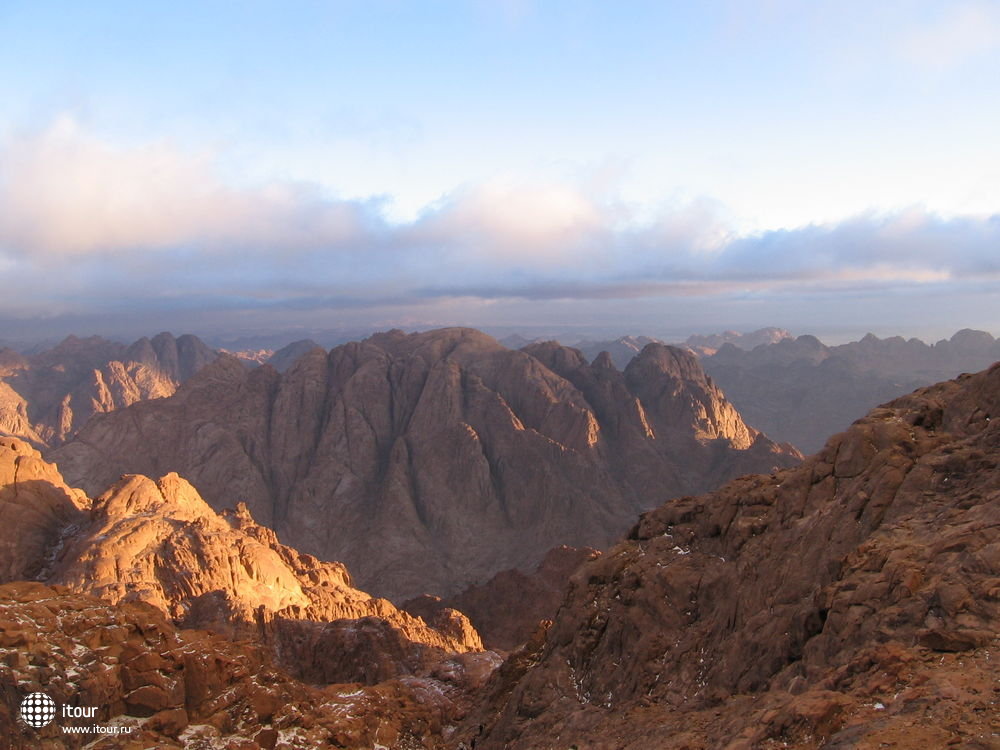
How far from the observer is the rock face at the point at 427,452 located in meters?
124

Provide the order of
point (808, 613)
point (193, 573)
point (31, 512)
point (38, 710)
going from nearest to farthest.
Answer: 1. point (808, 613)
2. point (38, 710)
3. point (193, 573)
4. point (31, 512)

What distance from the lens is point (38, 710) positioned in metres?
21.6

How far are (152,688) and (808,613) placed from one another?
73.7ft

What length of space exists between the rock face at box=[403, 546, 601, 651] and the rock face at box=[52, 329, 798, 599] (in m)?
25.2

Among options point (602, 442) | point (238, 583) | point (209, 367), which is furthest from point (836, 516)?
point (209, 367)

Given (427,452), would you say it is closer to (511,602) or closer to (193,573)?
(511,602)

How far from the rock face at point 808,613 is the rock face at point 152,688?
22.0ft

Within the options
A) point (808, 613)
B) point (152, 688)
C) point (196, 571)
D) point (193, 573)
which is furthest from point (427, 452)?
point (808, 613)

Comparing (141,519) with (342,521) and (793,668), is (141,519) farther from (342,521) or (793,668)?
(342,521)

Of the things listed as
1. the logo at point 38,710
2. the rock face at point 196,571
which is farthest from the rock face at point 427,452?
the logo at point 38,710

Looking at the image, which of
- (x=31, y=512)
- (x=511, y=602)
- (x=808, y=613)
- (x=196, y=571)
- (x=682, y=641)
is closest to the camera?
(x=808, y=613)

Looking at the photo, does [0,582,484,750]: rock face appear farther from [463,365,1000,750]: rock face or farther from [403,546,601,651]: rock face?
[403,546,601,651]: rock face

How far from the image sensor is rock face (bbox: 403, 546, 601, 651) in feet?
252

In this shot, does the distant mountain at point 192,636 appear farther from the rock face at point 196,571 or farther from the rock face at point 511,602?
the rock face at point 511,602
